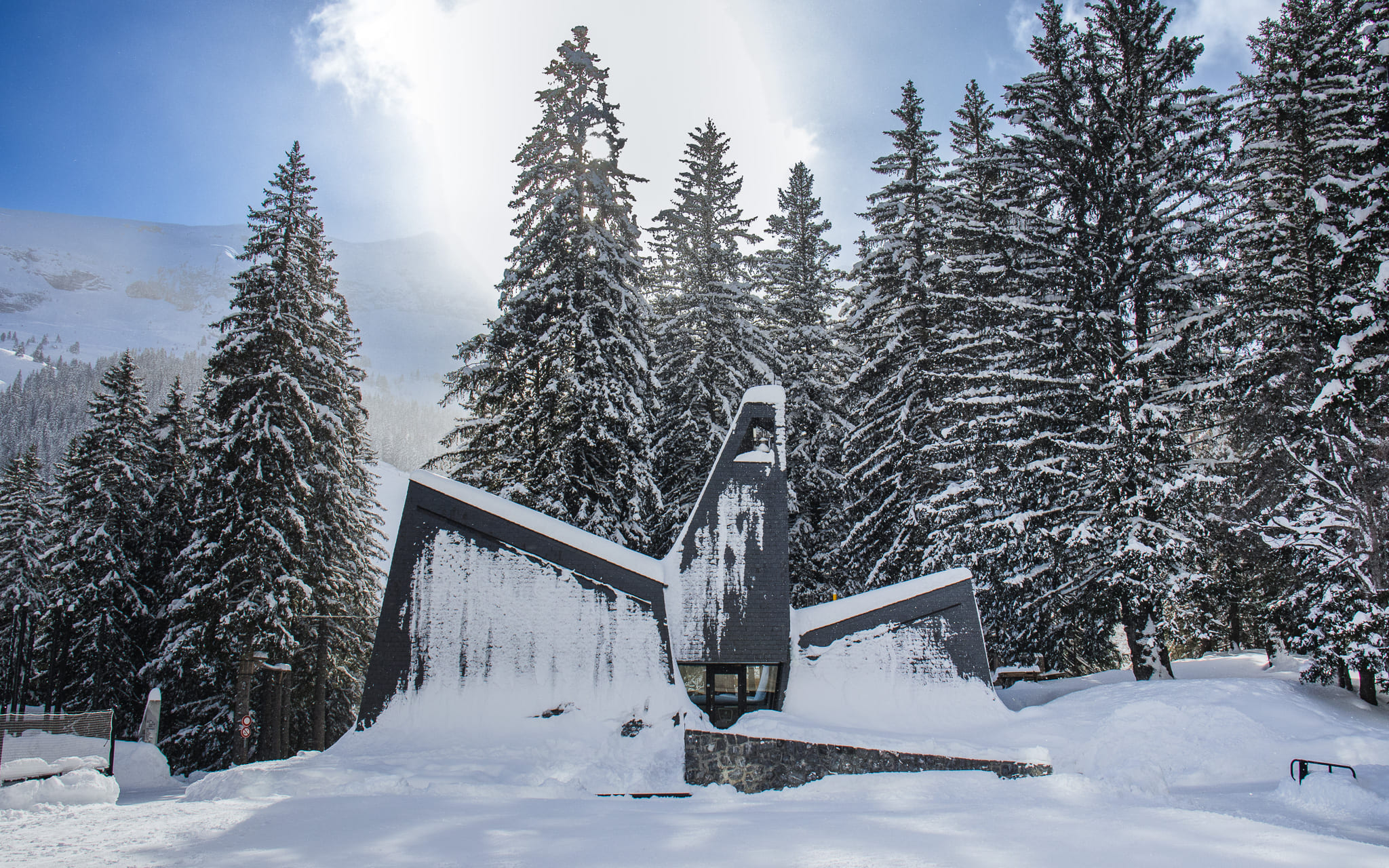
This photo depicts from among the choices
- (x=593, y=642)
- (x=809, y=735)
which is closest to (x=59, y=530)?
(x=593, y=642)

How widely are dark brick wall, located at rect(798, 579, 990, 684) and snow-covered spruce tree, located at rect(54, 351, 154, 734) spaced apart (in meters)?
21.6

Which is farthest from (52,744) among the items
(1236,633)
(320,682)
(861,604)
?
(1236,633)

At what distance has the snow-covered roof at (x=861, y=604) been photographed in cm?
1650

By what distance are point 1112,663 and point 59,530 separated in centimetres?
3674

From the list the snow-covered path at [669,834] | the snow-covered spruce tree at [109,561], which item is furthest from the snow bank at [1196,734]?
the snow-covered spruce tree at [109,561]

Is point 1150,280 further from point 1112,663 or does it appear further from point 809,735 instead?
point 809,735

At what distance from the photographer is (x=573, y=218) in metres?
21.1

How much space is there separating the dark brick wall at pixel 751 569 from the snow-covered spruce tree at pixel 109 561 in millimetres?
19019

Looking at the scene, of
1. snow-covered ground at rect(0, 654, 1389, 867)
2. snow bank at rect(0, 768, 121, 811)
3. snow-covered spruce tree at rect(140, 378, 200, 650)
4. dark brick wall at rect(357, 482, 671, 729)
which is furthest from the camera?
snow-covered spruce tree at rect(140, 378, 200, 650)

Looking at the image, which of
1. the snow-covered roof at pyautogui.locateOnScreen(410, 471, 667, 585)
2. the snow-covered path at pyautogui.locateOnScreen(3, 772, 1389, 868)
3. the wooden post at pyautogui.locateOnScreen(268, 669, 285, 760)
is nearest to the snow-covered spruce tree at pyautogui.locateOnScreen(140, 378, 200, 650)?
the wooden post at pyautogui.locateOnScreen(268, 669, 285, 760)

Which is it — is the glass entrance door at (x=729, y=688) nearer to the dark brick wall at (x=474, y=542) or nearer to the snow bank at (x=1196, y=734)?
the dark brick wall at (x=474, y=542)

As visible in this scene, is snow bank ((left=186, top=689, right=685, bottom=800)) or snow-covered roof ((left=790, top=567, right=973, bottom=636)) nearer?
snow bank ((left=186, top=689, right=685, bottom=800))

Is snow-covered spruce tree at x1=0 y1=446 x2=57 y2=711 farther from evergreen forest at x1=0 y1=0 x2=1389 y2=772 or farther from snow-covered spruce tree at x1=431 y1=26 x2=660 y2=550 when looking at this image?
snow-covered spruce tree at x1=431 y1=26 x2=660 y2=550

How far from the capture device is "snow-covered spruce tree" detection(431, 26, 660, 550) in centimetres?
1944
